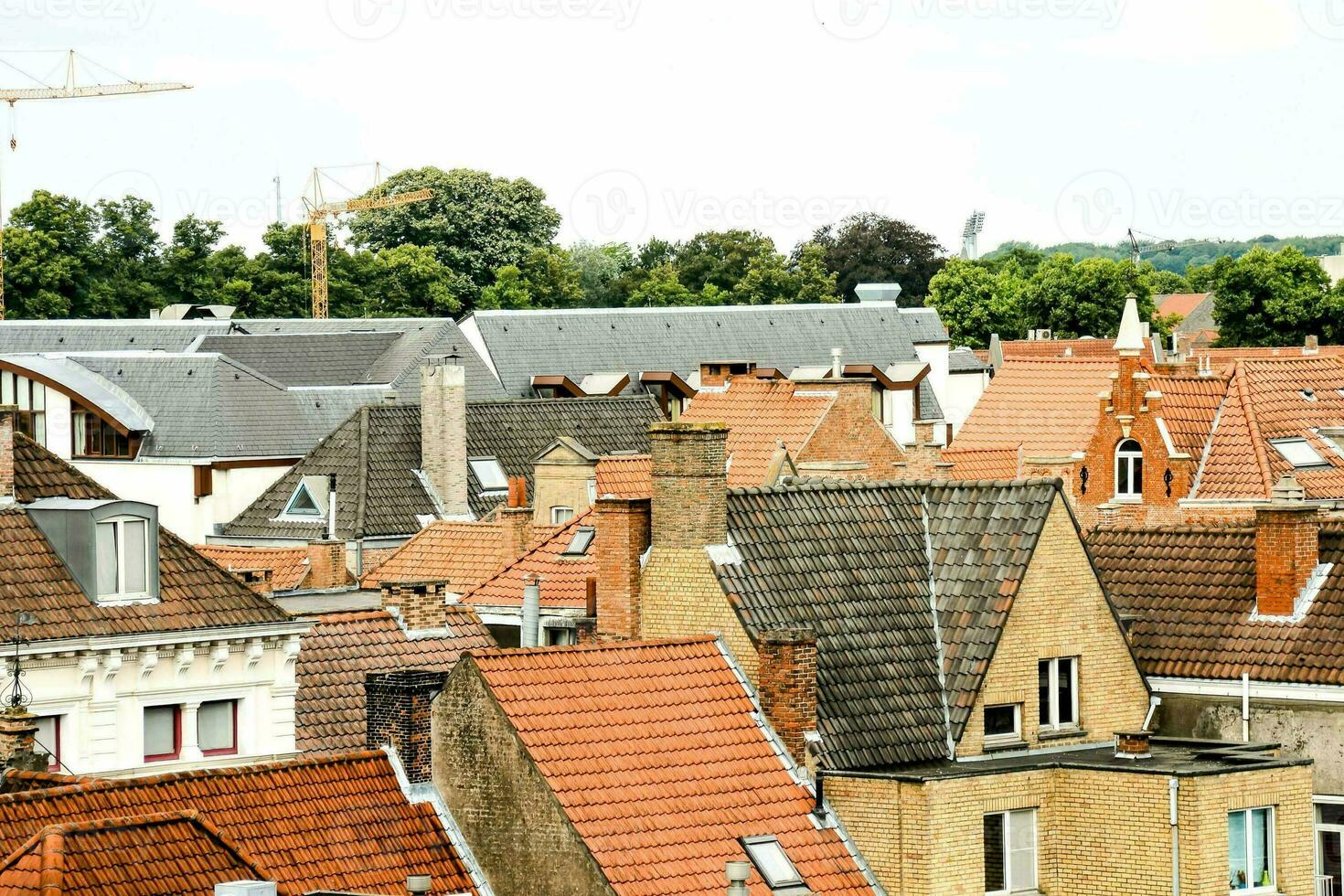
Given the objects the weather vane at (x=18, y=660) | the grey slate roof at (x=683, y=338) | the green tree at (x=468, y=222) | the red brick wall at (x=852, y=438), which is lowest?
the weather vane at (x=18, y=660)

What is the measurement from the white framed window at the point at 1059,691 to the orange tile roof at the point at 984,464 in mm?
33234

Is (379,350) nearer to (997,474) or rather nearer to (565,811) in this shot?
(997,474)

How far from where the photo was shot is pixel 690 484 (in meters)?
36.9

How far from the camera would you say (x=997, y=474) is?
72000mm

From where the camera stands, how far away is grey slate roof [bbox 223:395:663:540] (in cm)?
7762

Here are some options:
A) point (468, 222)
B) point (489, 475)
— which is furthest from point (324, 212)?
point (489, 475)

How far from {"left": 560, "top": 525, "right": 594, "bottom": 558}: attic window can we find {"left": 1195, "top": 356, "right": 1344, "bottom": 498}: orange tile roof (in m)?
17.1

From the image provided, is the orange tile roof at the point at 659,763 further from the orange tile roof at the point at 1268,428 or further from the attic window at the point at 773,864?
the orange tile roof at the point at 1268,428

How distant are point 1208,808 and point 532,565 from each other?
73.6 ft

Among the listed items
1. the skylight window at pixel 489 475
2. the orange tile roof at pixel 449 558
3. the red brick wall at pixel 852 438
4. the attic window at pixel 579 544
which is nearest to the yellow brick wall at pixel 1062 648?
the attic window at pixel 579 544

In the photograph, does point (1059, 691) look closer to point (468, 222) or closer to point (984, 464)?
point (984, 464)

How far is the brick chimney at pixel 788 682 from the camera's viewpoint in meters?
34.9

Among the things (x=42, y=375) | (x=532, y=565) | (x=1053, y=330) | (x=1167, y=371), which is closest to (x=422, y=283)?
(x=1053, y=330)

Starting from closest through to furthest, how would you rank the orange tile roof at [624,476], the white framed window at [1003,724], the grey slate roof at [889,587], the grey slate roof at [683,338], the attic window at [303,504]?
the grey slate roof at [889,587]
the white framed window at [1003,724]
the orange tile roof at [624,476]
the attic window at [303,504]
the grey slate roof at [683,338]
